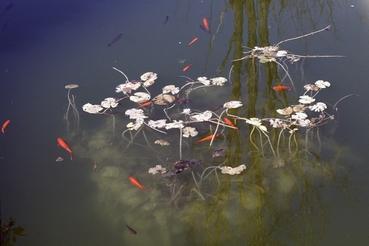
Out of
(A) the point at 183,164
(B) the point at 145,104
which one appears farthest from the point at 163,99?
(A) the point at 183,164

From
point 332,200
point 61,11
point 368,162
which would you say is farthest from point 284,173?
point 61,11

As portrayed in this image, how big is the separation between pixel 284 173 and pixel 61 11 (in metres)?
1.97

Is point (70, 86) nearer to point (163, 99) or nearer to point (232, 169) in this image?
point (163, 99)

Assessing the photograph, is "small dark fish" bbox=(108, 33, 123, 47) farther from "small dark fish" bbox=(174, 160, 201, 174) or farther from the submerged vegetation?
"small dark fish" bbox=(174, 160, 201, 174)

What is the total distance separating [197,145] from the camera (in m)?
2.19

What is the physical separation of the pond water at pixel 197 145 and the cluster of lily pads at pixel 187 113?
3cm

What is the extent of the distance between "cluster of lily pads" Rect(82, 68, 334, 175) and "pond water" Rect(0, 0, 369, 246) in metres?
0.03

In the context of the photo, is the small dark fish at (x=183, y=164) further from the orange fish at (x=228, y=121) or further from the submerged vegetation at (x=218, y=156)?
the orange fish at (x=228, y=121)

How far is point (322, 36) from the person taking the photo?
2793 mm

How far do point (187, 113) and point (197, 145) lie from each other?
22cm

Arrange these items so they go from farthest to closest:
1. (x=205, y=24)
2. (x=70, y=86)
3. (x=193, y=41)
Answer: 1. (x=205, y=24)
2. (x=193, y=41)
3. (x=70, y=86)

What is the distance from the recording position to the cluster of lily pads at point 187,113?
7.27 feet

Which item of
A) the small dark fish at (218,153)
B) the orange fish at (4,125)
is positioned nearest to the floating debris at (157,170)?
the small dark fish at (218,153)

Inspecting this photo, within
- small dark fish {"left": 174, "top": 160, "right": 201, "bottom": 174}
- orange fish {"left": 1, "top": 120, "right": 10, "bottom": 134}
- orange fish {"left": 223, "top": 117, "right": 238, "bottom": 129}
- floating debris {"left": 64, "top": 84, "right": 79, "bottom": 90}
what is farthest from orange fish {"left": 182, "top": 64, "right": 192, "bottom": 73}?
orange fish {"left": 1, "top": 120, "right": 10, "bottom": 134}
